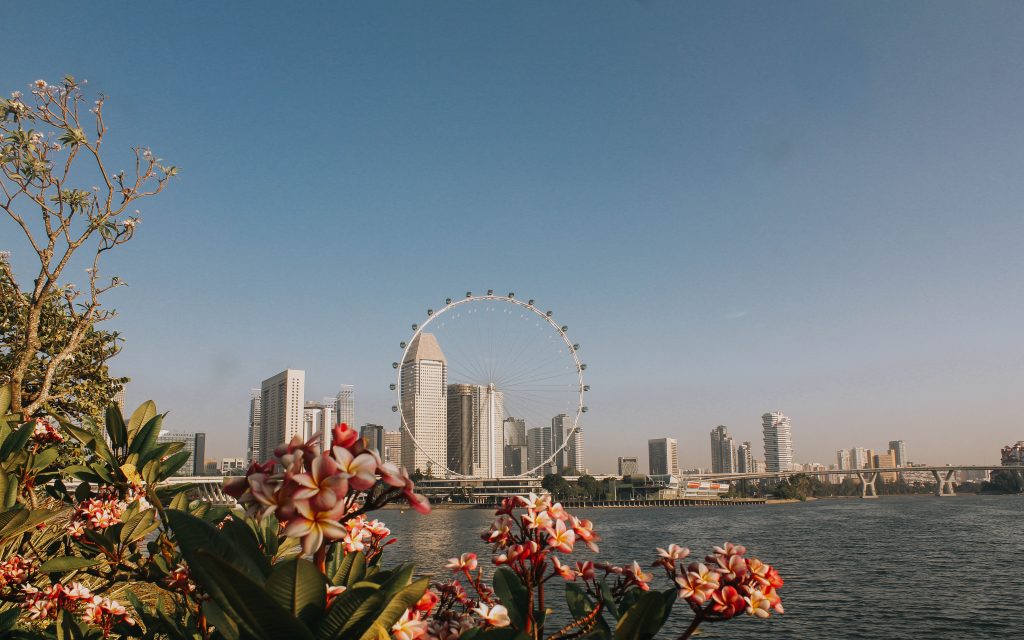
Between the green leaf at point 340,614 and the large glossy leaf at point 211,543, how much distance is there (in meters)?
0.26

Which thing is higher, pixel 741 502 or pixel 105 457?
pixel 105 457

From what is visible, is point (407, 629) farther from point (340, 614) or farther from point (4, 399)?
point (4, 399)

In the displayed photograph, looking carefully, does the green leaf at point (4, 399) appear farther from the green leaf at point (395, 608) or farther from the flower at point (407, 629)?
the green leaf at point (395, 608)

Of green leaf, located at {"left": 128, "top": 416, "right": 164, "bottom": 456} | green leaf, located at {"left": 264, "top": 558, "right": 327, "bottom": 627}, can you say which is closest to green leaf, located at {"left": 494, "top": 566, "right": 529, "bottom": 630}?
green leaf, located at {"left": 264, "top": 558, "right": 327, "bottom": 627}

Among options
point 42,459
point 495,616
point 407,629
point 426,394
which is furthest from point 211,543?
point 426,394

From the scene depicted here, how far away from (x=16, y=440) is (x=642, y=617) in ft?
15.9

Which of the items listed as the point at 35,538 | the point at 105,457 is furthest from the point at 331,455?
the point at 35,538

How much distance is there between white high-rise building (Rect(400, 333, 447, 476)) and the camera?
8650 centimetres

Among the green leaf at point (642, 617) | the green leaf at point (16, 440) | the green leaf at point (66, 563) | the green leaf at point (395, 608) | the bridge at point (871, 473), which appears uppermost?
the green leaf at point (16, 440)

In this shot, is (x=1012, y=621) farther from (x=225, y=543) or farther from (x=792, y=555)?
(x=225, y=543)

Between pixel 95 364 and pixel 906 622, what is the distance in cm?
2897

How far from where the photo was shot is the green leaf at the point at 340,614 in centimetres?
207

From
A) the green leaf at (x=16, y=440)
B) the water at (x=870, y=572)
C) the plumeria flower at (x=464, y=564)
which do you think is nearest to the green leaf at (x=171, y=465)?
the green leaf at (x=16, y=440)

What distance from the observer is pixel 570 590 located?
12.3 ft
